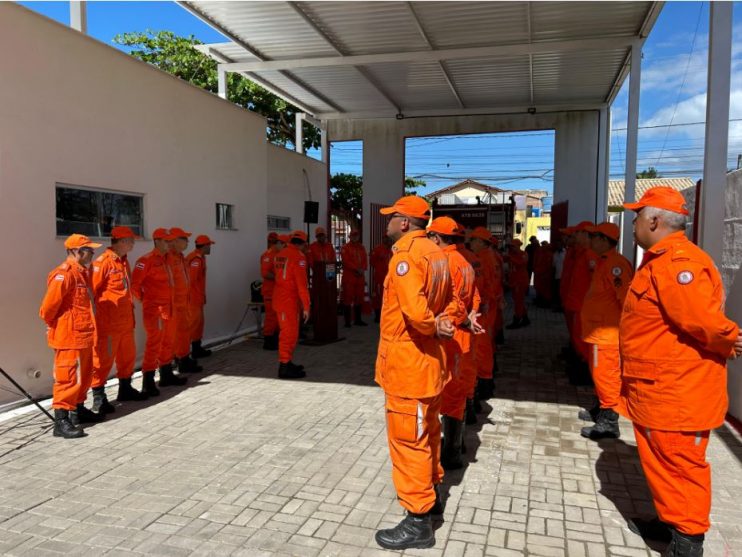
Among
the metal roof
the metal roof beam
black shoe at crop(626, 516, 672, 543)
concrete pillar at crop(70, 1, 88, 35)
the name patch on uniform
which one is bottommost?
black shoe at crop(626, 516, 672, 543)

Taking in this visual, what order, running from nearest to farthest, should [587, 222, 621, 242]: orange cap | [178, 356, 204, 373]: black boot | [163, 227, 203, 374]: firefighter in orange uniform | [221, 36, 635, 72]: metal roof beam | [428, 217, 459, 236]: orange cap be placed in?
[428, 217, 459, 236]: orange cap
[587, 222, 621, 242]: orange cap
[163, 227, 203, 374]: firefighter in orange uniform
[178, 356, 204, 373]: black boot
[221, 36, 635, 72]: metal roof beam

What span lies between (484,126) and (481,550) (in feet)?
45.7

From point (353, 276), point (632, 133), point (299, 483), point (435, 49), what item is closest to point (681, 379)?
point (299, 483)

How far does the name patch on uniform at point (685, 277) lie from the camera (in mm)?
2787

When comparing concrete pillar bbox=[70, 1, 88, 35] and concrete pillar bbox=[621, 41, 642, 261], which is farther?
concrete pillar bbox=[621, 41, 642, 261]

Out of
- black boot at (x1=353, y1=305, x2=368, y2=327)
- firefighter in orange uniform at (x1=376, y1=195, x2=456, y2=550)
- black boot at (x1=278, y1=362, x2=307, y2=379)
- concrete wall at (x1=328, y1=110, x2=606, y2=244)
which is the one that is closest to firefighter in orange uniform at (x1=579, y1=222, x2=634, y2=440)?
firefighter in orange uniform at (x1=376, y1=195, x2=456, y2=550)

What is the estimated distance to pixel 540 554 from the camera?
313 centimetres

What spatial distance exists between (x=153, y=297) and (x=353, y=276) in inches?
230

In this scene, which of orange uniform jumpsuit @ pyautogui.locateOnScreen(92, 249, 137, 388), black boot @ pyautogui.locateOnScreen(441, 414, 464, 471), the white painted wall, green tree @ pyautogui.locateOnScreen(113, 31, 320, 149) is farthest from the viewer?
green tree @ pyautogui.locateOnScreen(113, 31, 320, 149)

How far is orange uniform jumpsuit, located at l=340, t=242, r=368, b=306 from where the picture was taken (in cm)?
1179

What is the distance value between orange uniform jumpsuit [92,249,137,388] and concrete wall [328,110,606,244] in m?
10.9

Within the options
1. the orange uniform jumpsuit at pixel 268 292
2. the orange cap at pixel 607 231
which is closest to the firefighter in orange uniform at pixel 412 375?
the orange cap at pixel 607 231

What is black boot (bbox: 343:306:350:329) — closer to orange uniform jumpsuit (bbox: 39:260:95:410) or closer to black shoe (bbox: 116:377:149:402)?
black shoe (bbox: 116:377:149:402)

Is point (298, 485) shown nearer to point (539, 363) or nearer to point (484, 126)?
point (539, 363)
